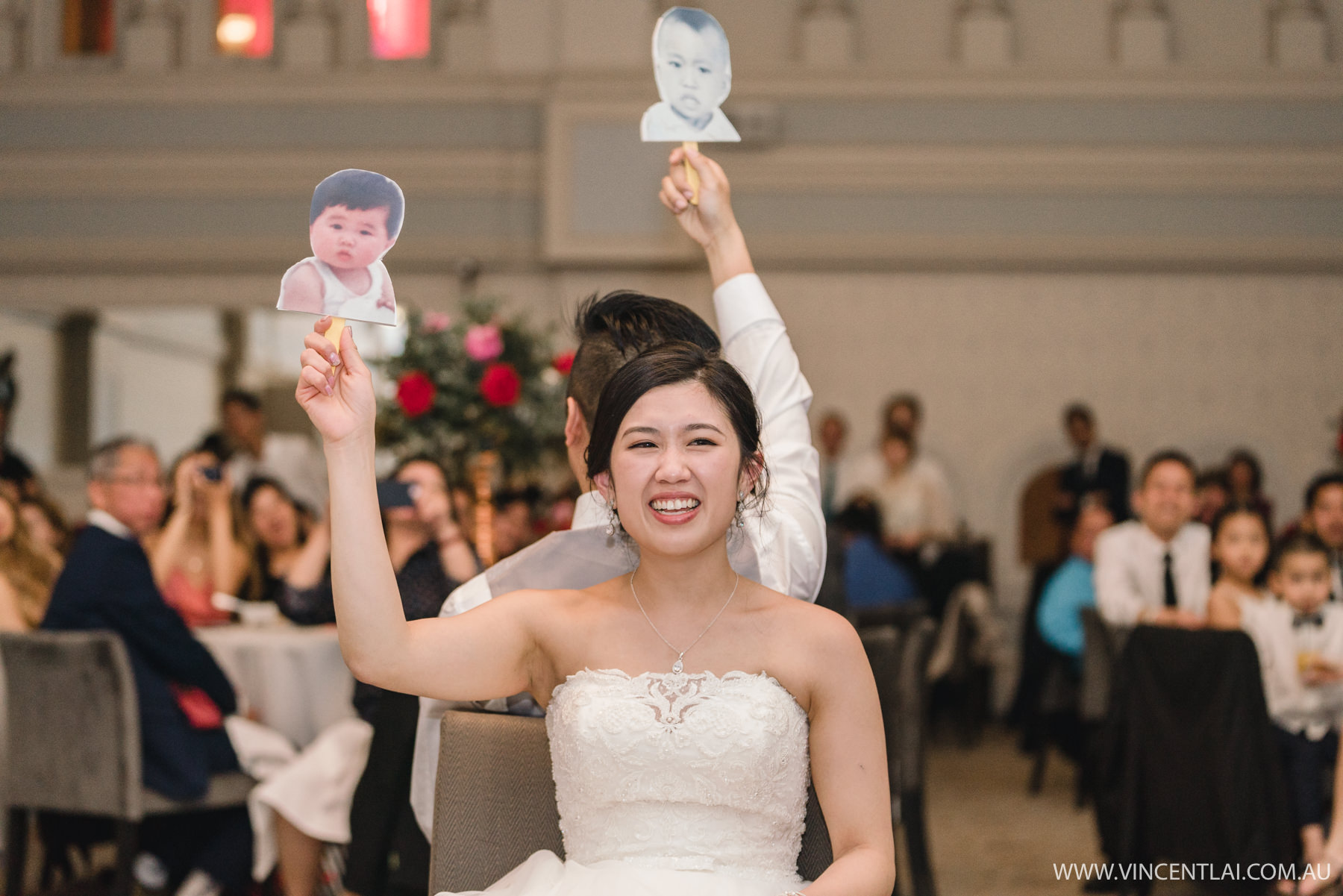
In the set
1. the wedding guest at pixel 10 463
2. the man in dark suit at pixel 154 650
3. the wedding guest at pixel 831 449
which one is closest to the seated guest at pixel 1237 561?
the man in dark suit at pixel 154 650

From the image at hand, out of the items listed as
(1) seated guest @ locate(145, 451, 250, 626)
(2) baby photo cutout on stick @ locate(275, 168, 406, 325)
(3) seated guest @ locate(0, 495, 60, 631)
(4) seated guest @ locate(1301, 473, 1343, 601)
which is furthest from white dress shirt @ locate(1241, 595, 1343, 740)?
(3) seated guest @ locate(0, 495, 60, 631)

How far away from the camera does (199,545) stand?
512 cm

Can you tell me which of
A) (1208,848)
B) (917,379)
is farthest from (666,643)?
(917,379)

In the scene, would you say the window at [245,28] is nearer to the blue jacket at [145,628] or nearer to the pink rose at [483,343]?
the pink rose at [483,343]

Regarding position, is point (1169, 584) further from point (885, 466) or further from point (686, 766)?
point (885, 466)

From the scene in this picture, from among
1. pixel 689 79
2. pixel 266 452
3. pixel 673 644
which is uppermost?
pixel 689 79

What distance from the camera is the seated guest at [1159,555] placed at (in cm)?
466

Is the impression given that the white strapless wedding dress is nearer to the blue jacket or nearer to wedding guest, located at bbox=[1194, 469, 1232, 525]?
the blue jacket

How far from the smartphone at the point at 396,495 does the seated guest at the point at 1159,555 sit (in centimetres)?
252

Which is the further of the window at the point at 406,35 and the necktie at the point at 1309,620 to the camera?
the window at the point at 406,35

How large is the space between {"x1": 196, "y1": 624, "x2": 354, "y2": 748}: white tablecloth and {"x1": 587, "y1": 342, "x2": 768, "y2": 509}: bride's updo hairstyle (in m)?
2.77

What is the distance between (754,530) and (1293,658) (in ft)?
8.18

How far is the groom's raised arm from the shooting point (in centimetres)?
199

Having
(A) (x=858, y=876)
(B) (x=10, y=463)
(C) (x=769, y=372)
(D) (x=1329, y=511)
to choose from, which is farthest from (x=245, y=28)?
(A) (x=858, y=876)
